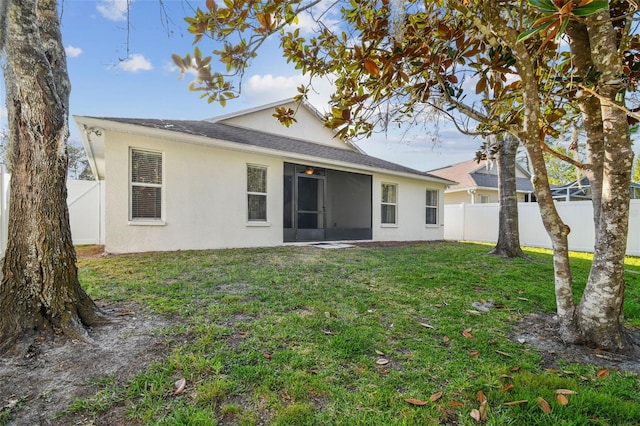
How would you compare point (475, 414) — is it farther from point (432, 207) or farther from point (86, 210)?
point (432, 207)

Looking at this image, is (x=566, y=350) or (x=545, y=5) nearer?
(x=545, y=5)

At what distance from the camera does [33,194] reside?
8.67 ft

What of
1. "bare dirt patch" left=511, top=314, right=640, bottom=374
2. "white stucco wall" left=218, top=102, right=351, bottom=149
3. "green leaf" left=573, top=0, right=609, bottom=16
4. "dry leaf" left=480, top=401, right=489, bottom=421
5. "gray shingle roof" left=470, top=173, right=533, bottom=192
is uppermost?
"white stucco wall" left=218, top=102, right=351, bottom=149

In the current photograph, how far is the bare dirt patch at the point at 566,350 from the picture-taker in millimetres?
2506

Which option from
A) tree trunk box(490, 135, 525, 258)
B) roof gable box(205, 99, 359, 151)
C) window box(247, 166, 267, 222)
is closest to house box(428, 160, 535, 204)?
roof gable box(205, 99, 359, 151)

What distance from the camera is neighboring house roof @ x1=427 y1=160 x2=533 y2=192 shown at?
18.8 metres

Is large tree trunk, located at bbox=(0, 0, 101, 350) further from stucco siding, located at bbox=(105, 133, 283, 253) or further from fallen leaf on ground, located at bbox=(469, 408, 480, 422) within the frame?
stucco siding, located at bbox=(105, 133, 283, 253)

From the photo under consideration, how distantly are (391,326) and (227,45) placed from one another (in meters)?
3.25

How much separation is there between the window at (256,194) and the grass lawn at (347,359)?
401 centimetres

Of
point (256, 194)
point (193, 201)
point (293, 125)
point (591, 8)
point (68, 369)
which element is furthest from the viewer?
point (293, 125)

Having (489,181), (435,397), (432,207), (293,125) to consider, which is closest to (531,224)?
(432,207)

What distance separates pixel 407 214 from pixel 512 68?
31.4 ft

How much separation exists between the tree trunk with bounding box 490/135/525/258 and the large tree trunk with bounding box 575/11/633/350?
566 cm

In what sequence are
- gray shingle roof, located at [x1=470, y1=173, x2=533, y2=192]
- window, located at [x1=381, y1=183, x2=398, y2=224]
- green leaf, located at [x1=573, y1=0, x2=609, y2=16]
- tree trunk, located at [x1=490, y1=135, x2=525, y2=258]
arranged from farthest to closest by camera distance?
gray shingle roof, located at [x1=470, y1=173, x2=533, y2=192] → window, located at [x1=381, y1=183, x2=398, y2=224] → tree trunk, located at [x1=490, y1=135, x2=525, y2=258] → green leaf, located at [x1=573, y1=0, x2=609, y2=16]
